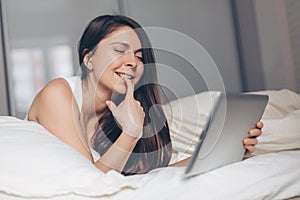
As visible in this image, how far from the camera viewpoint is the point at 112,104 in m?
1.08

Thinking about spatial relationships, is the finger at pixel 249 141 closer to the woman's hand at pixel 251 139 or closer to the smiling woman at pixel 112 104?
the woman's hand at pixel 251 139

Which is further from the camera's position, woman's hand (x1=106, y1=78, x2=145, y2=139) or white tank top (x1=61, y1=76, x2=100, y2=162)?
white tank top (x1=61, y1=76, x2=100, y2=162)

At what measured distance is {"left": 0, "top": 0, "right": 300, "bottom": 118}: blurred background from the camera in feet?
7.41

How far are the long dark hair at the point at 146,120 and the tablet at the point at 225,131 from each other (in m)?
0.34

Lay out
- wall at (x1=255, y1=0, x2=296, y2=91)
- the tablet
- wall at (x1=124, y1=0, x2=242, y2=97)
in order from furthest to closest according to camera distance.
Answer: wall at (x1=124, y1=0, x2=242, y2=97) → wall at (x1=255, y1=0, x2=296, y2=91) → the tablet

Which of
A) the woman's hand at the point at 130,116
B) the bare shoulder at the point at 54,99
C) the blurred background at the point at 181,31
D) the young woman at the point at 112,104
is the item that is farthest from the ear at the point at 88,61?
the blurred background at the point at 181,31

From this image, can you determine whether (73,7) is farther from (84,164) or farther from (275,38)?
(84,164)

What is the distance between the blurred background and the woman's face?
3.74ft

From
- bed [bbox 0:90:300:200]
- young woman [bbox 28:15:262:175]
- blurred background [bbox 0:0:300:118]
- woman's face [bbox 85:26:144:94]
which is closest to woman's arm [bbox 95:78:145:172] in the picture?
young woman [bbox 28:15:262:175]

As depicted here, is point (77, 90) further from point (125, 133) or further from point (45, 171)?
point (45, 171)

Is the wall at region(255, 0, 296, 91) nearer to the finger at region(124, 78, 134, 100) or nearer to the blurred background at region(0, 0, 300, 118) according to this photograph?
the blurred background at region(0, 0, 300, 118)

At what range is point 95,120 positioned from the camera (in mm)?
1295

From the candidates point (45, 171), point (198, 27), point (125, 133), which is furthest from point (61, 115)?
point (198, 27)

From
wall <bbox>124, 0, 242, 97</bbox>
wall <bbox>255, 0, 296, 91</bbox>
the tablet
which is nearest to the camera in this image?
the tablet
